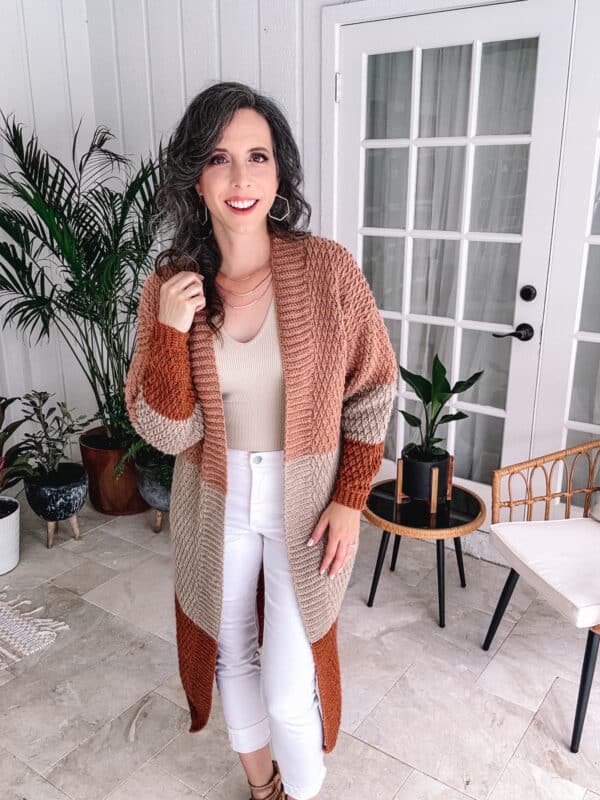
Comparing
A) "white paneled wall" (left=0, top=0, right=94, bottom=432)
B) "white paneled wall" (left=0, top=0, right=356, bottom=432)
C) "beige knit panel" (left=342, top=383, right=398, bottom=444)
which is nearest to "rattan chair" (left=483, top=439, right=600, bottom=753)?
"beige knit panel" (left=342, top=383, right=398, bottom=444)

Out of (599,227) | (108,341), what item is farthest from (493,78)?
(108,341)

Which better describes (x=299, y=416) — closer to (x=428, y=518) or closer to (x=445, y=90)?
(x=428, y=518)

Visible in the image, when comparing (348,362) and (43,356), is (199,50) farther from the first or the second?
(348,362)

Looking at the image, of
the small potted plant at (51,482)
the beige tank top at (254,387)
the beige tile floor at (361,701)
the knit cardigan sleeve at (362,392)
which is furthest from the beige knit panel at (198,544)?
the small potted plant at (51,482)

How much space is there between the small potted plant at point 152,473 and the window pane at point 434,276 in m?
1.18

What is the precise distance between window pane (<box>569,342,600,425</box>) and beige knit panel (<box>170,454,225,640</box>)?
159cm

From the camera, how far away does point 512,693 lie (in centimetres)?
203

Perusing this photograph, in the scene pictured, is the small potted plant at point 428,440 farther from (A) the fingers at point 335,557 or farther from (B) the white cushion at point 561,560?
(A) the fingers at point 335,557

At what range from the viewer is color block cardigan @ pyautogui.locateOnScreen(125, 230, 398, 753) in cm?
128

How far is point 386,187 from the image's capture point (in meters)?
2.70

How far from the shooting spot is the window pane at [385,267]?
9.04 ft

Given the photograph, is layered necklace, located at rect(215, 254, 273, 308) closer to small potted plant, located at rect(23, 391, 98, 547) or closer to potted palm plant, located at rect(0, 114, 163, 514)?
potted palm plant, located at rect(0, 114, 163, 514)

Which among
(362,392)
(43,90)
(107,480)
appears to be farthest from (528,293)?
(43,90)

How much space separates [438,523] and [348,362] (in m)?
1.05
